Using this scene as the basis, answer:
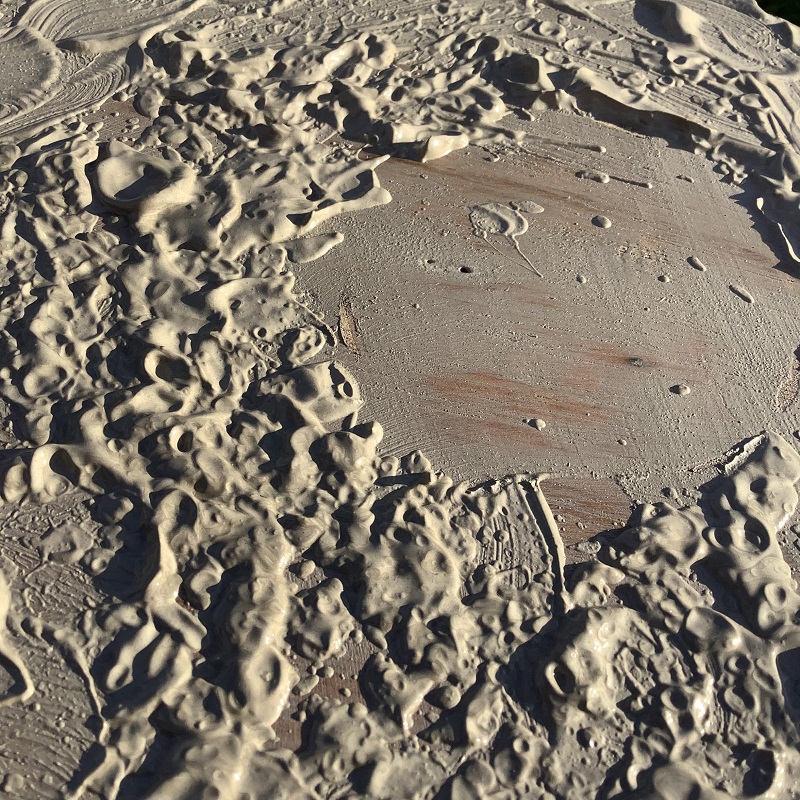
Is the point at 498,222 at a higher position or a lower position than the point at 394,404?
higher

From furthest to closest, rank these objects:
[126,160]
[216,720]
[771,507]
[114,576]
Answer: [126,160], [771,507], [114,576], [216,720]

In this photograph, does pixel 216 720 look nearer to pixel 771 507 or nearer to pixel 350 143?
pixel 771 507

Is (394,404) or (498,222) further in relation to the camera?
(498,222)

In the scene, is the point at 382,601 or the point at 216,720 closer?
the point at 216,720

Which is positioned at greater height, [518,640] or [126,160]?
[126,160]

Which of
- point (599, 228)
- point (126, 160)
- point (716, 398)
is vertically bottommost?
point (716, 398)

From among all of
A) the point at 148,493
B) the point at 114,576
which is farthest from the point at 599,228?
the point at 114,576

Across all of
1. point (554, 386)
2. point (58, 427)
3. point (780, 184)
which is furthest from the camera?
point (780, 184)

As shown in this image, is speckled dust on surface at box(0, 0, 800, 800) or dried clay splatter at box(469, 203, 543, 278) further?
dried clay splatter at box(469, 203, 543, 278)
